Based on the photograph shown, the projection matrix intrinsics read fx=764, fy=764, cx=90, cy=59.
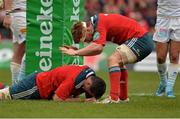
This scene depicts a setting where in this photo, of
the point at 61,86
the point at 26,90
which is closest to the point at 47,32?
the point at 26,90

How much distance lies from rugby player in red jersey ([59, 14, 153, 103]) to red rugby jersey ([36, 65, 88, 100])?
36 cm

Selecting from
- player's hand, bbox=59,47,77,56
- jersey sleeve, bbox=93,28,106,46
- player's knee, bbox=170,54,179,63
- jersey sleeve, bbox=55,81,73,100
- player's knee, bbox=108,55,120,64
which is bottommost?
jersey sleeve, bbox=55,81,73,100

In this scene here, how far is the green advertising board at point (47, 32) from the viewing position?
14133 mm

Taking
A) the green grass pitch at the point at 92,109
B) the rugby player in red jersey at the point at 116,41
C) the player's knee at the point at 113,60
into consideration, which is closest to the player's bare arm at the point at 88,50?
the rugby player in red jersey at the point at 116,41

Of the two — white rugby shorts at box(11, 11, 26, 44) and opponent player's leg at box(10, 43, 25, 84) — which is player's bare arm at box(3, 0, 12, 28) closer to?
white rugby shorts at box(11, 11, 26, 44)

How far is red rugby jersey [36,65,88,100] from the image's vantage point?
484 inches

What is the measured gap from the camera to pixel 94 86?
40.1 feet

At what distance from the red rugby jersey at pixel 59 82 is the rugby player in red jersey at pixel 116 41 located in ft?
1.17

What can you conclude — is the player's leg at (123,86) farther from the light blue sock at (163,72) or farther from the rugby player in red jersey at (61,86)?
the light blue sock at (163,72)

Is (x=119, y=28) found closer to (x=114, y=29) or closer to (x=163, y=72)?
(x=114, y=29)

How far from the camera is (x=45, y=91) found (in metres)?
12.8

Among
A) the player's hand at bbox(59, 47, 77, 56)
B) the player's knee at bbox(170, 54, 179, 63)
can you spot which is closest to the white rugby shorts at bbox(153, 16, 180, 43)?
the player's knee at bbox(170, 54, 179, 63)

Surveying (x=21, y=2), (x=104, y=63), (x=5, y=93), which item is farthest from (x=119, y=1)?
(x=5, y=93)

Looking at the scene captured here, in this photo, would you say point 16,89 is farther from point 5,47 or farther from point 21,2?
point 5,47
